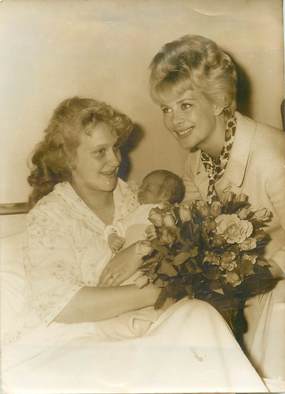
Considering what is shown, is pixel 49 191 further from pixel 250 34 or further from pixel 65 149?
pixel 250 34

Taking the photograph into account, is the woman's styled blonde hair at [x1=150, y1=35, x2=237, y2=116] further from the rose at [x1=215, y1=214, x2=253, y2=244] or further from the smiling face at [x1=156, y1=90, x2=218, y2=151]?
the rose at [x1=215, y1=214, x2=253, y2=244]

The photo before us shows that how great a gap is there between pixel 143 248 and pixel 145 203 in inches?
5.2

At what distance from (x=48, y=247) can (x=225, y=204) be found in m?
0.54

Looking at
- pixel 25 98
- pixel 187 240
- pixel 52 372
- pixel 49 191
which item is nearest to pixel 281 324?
pixel 187 240

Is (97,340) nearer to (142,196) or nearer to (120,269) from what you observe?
(120,269)

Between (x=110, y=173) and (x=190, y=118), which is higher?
(x=190, y=118)

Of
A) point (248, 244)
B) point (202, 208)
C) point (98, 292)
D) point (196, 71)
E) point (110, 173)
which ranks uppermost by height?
point (196, 71)

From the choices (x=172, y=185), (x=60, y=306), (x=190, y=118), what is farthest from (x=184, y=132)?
(x=60, y=306)

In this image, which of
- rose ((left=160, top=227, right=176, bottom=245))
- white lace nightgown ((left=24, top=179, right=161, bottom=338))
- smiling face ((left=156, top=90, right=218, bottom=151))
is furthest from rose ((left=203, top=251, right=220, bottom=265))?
smiling face ((left=156, top=90, right=218, bottom=151))

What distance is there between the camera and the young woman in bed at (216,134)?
1675 millimetres

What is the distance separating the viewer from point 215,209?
5.41ft

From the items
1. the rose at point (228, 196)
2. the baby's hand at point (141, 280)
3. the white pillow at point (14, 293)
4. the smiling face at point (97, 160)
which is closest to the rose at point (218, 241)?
the rose at point (228, 196)

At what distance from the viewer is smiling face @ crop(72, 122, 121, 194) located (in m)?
1.66

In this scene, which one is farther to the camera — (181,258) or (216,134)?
(216,134)
